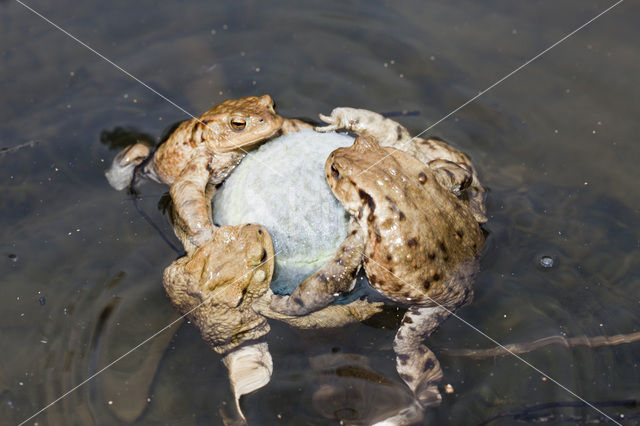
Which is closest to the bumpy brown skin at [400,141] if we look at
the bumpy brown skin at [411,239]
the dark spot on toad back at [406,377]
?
the bumpy brown skin at [411,239]

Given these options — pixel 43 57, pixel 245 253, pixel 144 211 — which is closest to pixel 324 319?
pixel 245 253

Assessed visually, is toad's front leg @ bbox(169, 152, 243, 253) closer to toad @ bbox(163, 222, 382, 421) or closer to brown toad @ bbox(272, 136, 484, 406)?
toad @ bbox(163, 222, 382, 421)

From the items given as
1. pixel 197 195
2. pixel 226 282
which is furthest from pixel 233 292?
pixel 197 195

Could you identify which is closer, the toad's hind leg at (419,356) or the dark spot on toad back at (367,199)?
the dark spot on toad back at (367,199)

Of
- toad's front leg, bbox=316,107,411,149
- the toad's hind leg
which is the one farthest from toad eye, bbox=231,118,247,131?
the toad's hind leg

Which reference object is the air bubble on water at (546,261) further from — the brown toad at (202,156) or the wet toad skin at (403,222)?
the brown toad at (202,156)

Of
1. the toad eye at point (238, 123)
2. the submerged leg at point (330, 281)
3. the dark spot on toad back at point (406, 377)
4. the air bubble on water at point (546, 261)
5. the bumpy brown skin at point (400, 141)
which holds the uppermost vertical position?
the toad eye at point (238, 123)

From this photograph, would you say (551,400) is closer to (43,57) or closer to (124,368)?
(124,368)
